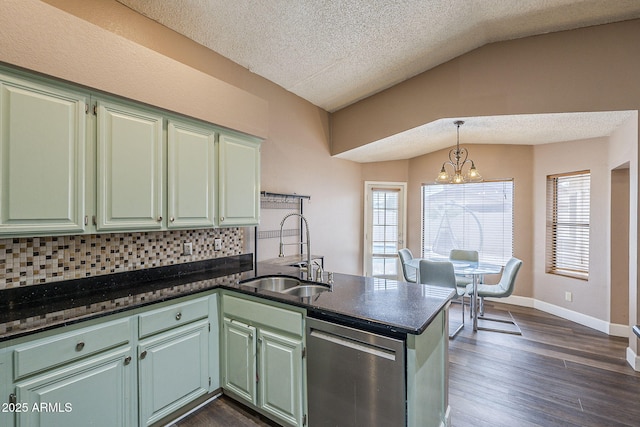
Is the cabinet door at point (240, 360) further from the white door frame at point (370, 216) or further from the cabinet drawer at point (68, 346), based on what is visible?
the white door frame at point (370, 216)

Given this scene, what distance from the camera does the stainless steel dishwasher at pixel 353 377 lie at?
137 centimetres

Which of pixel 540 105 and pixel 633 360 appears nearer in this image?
pixel 633 360

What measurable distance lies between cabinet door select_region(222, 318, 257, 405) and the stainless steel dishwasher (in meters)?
0.50

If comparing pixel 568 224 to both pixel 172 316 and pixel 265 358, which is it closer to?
pixel 265 358

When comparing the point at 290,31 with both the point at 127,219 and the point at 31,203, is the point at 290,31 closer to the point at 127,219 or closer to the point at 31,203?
the point at 127,219

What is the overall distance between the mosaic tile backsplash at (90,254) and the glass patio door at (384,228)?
123 inches

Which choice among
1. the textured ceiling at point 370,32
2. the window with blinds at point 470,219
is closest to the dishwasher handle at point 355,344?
the textured ceiling at point 370,32

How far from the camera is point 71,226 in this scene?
5.46 feet

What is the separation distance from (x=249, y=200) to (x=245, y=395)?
5.10ft

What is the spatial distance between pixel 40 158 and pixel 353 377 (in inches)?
80.0

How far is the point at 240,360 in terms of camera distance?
2.06 m

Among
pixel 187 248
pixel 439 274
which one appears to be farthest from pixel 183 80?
pixel 439 274

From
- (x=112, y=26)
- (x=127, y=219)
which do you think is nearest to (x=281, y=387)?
(x=127, y=219)

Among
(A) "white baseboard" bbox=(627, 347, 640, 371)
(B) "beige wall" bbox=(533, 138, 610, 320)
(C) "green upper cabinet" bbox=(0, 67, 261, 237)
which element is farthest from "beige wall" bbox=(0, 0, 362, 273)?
(A) "white baseboard" bbox=(627, 347, 640, 371)
